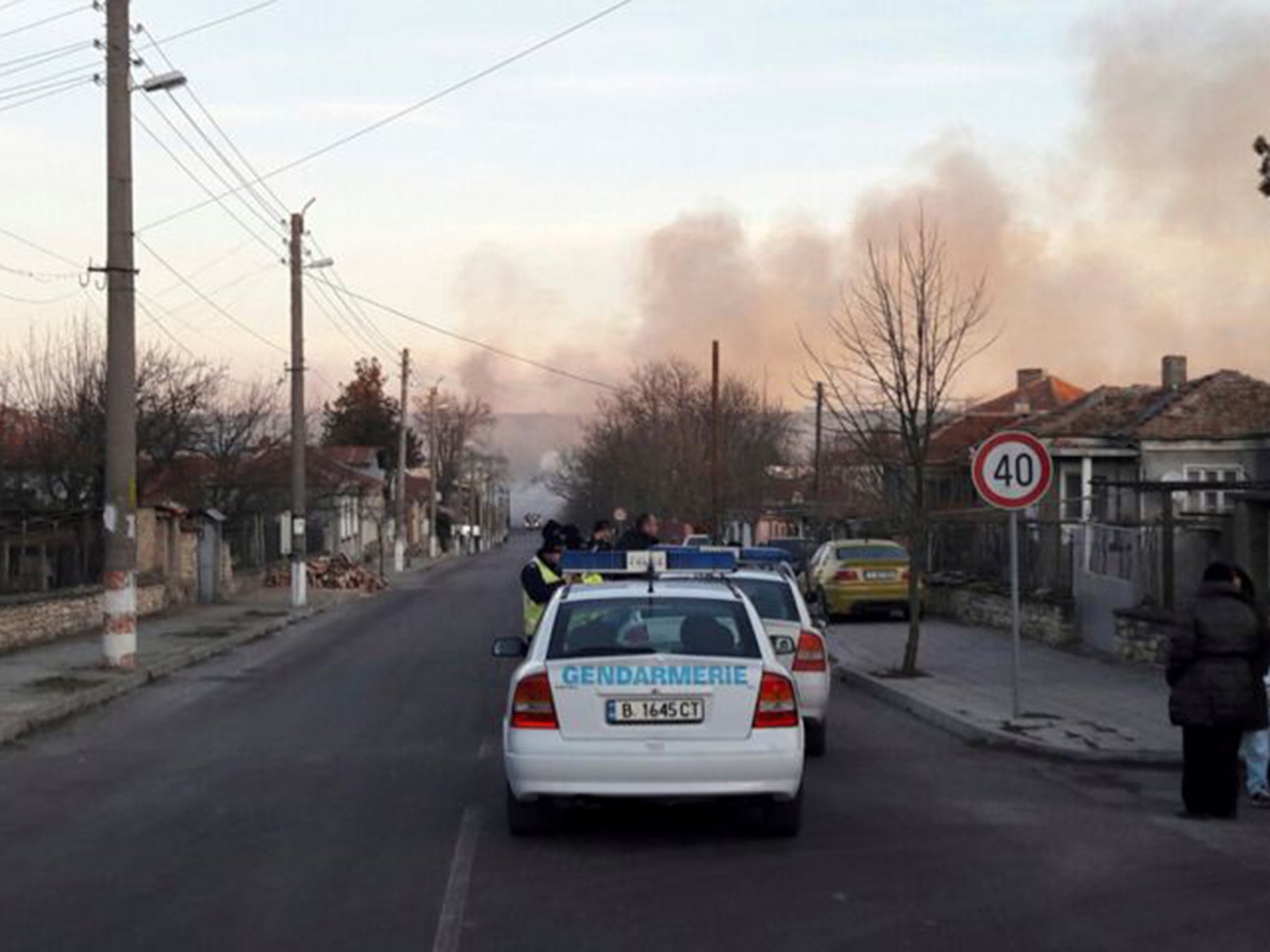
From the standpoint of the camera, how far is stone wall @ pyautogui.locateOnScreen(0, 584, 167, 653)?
25.1 metres

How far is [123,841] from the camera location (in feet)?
33.4

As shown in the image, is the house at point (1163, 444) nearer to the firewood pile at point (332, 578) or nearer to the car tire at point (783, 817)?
the firewood pile at point (332, 578)

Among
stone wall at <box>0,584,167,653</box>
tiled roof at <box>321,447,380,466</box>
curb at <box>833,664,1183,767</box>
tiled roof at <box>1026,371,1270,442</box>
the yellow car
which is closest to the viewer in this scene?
curb at <box>833,664,1183,767</box>

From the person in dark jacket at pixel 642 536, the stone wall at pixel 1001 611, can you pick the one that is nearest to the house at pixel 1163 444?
the stone wall at pixel 1001 611

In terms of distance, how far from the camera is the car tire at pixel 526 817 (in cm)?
990

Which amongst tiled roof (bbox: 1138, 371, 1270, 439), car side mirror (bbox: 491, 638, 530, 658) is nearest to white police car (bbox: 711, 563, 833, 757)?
car side mirror (bbox: 491, 638, 530, 658)

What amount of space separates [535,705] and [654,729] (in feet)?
2.17

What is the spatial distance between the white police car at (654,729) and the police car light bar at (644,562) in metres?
3.83

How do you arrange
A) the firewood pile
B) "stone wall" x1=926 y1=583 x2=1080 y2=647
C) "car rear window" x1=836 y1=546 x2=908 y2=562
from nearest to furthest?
1. "stone wall" x1=926 y1=583 x2=1080 y2=647
2. "car rear window" x1=836 y1=546 x2=908 y2=562
3. the firewood pile

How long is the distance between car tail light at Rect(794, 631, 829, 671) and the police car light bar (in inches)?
34.0

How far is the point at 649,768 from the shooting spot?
9461 millimetres

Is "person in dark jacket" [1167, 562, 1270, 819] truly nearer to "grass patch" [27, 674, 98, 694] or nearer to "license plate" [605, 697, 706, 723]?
"license plate" [605, 697, 706, 723]

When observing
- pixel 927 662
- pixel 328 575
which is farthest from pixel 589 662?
pixel 328 575

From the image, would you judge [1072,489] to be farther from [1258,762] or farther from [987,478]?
[1258,762]
